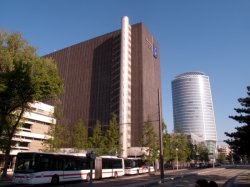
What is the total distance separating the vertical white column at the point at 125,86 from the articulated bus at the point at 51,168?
5701 cm

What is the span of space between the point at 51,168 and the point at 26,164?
2595 mm

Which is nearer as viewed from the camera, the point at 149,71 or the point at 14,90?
the point at 14,90

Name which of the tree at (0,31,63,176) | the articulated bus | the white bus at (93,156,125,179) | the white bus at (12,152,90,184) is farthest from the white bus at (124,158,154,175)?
the tree at (0,31,63,176)

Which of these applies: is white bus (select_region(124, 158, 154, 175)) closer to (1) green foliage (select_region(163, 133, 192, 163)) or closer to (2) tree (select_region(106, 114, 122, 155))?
(2) tree (select_region(106, 114, 122, 155))

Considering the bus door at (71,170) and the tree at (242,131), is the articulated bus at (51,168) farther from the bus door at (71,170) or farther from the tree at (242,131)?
the tree at (242,131)

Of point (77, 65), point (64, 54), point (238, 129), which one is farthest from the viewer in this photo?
point (64, 54)

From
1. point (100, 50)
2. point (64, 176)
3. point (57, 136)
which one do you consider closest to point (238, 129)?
point (64, 176)

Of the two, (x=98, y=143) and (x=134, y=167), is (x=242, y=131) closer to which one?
(x=134, y=167)

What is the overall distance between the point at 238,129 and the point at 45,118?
207ft

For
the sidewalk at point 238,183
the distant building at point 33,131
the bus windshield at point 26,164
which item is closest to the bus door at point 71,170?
the bus windshield at point 26,164

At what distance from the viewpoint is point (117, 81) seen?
10281 cm

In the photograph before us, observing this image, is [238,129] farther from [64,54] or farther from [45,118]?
[64,54]

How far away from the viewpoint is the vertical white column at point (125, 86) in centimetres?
9169

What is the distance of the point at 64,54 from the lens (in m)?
129
